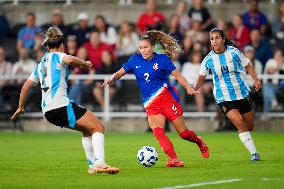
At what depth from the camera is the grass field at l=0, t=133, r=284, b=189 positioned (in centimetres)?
1181

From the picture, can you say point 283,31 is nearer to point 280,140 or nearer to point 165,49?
point 280,140

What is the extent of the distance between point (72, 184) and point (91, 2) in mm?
17462

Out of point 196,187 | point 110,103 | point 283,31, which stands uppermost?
point 283,31

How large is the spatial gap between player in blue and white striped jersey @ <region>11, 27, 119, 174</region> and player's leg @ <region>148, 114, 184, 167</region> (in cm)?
145

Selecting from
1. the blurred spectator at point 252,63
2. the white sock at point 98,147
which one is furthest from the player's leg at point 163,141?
the blurred spectator at point 252,63

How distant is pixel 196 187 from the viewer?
11234 mm

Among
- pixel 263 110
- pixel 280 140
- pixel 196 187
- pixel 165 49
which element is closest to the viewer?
pixel 196 187

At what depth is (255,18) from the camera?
25.1 meters

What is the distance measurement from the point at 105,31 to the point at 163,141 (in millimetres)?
11535

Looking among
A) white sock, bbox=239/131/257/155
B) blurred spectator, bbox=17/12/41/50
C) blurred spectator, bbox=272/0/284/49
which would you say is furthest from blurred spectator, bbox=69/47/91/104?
white sock, bbox=239/131/257/155

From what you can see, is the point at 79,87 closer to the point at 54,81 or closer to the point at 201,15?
the point at 201,15

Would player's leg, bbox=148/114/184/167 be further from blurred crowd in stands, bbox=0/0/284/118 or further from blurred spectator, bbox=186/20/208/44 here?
blurred spectator, bbox=186/20/208/44

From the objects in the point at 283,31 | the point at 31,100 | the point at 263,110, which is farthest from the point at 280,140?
the point at 31,100

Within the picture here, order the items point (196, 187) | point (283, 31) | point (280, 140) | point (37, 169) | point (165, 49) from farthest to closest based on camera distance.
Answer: point (283, 31) < point (280, 140) < point (165, 49) < point (37, 169) < point (196, 187)
